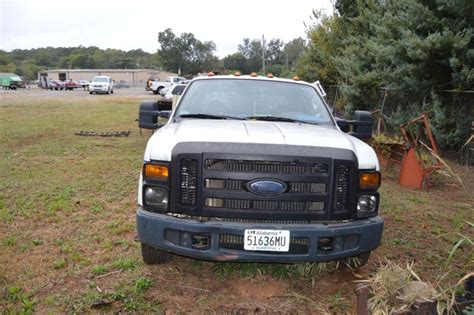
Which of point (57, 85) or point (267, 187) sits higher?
point (57, 85)

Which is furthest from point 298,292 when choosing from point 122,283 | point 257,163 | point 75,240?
point 75,240

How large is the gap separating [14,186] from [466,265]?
20.0 ft

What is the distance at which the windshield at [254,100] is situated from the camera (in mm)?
4305

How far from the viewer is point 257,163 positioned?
9.92 feet

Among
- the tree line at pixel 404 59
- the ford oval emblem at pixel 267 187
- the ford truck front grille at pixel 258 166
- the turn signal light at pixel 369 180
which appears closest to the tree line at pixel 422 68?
the tree line at pixel 404 59

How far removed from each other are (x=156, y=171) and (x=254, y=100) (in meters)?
1.67

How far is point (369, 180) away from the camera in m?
3.26

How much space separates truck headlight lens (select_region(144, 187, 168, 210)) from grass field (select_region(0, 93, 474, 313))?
741 mm

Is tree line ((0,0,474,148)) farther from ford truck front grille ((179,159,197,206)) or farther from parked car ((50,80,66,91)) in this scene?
parked car ((50,80,66,91))

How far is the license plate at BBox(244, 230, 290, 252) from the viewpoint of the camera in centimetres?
302

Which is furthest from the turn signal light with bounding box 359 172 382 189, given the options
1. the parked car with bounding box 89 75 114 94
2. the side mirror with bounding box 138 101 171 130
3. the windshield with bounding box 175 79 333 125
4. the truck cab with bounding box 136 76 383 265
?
the parked car with bounding box 89 75 114 94

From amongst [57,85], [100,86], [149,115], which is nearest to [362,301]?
[149,115]

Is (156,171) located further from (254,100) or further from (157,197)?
(254,100)

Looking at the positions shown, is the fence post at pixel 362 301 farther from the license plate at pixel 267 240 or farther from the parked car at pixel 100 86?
the parked car at pixel 100 86
